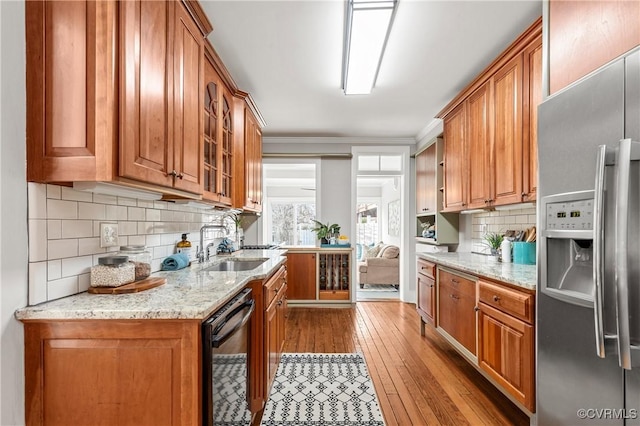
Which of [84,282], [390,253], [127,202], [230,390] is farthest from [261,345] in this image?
[390,253]

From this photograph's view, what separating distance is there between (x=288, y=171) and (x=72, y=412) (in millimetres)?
6801

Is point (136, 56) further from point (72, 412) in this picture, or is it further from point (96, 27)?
point (72, 412)

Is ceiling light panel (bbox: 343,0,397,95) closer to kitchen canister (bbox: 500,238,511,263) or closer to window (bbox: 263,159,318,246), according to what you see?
kitchen canister (bbox: 500,238,511,263)

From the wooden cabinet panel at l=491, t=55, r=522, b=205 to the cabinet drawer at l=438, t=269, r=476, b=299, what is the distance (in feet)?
2.13

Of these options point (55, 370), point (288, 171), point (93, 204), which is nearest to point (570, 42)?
point (93, 204)

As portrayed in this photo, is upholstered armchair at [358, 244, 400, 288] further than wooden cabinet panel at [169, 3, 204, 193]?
Yes

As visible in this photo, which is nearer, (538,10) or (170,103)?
(170,103)

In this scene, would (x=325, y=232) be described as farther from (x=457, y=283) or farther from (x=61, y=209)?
(x=61, y=209)

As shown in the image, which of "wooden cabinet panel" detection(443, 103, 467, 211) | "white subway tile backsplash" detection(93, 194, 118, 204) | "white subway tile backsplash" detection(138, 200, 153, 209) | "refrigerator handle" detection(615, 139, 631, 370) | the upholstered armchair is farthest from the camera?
the upholstered armchair

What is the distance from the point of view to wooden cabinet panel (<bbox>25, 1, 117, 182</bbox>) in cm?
113

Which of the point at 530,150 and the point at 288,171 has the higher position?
the point at 288,171

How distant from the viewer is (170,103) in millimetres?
1549

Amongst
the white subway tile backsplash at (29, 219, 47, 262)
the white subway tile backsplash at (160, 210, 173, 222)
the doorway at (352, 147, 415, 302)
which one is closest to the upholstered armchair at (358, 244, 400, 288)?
the doorway at (352, 147, 415, 302)

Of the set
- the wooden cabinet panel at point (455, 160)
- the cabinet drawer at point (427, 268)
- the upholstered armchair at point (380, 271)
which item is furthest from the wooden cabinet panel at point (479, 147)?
the upholstered armchair at point (380, 271)
